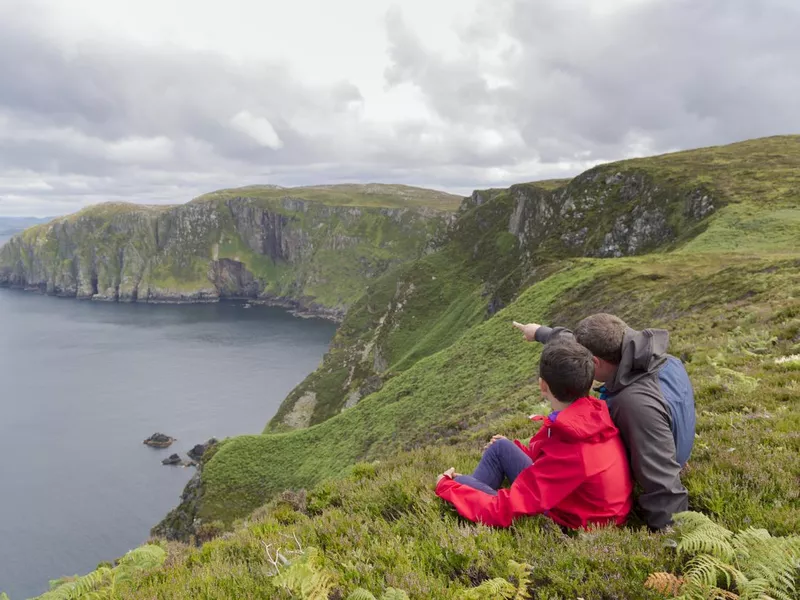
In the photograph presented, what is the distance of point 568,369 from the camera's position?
5.65m

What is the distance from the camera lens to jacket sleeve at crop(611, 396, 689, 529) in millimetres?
5734

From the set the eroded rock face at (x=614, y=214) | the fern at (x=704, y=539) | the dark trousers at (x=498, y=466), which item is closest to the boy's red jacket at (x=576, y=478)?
the fern at (x=704, y=539)

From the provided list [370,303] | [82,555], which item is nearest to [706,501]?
[82,555]

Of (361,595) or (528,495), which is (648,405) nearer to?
(528,495)

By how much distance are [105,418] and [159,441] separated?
76.3 ft

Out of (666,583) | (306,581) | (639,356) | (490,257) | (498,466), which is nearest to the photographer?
(666,583)

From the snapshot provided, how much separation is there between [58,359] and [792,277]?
602 ft

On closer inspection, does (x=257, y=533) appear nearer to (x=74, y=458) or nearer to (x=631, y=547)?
(x=631, y=547)

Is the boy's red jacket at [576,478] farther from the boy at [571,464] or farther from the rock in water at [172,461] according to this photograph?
the rock in water at [172,461]

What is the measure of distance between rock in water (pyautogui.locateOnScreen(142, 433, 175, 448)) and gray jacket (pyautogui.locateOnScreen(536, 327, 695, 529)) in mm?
105144

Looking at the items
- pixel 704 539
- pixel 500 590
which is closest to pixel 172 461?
pixel 500 590

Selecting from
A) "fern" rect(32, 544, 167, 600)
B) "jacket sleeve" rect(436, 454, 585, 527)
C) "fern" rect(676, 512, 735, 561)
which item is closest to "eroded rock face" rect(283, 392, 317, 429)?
"fern" rect(32, 544, 167, 600)

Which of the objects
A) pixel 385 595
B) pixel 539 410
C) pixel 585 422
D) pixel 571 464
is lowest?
pixel 539 410

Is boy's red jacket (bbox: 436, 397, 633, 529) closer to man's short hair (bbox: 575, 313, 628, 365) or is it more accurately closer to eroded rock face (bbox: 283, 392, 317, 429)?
man's short hair (bbox: 575, 313, 628, 365)
